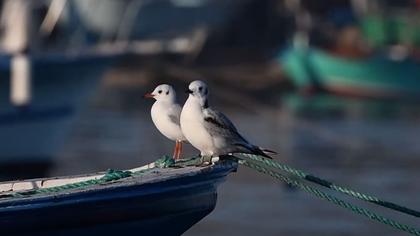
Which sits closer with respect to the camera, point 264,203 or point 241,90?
point 264,203

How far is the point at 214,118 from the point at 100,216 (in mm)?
797

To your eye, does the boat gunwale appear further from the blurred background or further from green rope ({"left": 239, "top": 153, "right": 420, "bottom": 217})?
the blurred background

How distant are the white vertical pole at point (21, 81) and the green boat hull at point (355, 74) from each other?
1907 cm

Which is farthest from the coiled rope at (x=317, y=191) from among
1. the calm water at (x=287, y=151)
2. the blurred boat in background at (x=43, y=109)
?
the blurred boat in background at (x=43, y=109)

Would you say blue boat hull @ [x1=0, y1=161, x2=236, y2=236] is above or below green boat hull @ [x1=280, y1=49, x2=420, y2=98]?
below

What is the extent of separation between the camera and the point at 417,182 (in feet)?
62.0

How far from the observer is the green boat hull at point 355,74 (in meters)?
35.7

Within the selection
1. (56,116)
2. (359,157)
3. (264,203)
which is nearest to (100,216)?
(264,203)

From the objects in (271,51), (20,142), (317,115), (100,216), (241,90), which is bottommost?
(100,216)

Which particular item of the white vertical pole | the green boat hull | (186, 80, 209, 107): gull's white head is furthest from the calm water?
(186, 80, 209, 107): gull's white head

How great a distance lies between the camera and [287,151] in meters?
22.1

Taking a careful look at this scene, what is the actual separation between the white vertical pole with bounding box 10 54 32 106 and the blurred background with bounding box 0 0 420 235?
0.06 ft

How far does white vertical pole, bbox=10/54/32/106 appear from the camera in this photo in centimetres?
1748

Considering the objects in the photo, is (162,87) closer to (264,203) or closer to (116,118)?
(264,203)
